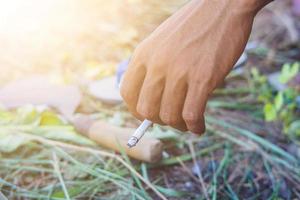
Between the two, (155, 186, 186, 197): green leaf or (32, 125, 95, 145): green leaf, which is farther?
(32, 125, 95, 145): green leaf

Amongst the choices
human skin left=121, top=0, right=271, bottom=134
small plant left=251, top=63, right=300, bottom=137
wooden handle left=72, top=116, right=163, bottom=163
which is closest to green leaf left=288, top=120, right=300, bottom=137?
small plant left=251, top=63, right=300, bottom=137

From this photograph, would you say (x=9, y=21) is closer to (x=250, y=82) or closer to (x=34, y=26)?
(x=34, y=26)

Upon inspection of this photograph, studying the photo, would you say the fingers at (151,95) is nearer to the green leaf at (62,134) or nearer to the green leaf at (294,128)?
the green leaf at (62,134)

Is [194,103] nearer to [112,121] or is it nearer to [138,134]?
[138,134]

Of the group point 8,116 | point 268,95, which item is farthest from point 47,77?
point 268,95

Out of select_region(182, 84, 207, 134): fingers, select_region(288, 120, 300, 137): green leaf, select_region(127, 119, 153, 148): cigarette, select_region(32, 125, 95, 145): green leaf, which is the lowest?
select_region(288, 120, 300, 137): green leaf

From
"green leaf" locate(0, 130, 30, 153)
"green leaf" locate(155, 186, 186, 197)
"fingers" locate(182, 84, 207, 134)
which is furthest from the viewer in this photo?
"green leaf" locate(0, 130, 30, 153)

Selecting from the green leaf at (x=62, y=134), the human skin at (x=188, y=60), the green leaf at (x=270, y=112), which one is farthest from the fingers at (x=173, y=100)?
the green leaf at (x=270, y=112)

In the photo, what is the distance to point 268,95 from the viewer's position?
80.1 inches

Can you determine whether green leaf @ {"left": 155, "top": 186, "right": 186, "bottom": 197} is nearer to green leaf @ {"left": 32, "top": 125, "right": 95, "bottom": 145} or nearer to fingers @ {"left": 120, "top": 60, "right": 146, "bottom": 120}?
green leaf @ {"left": 32, "top": 125, "right": 95, "bottom": 145}

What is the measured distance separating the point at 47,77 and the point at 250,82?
92 cm

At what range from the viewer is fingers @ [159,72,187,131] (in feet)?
3.22

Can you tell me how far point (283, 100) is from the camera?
1980 mm

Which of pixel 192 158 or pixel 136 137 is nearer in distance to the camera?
pixel 136 137
